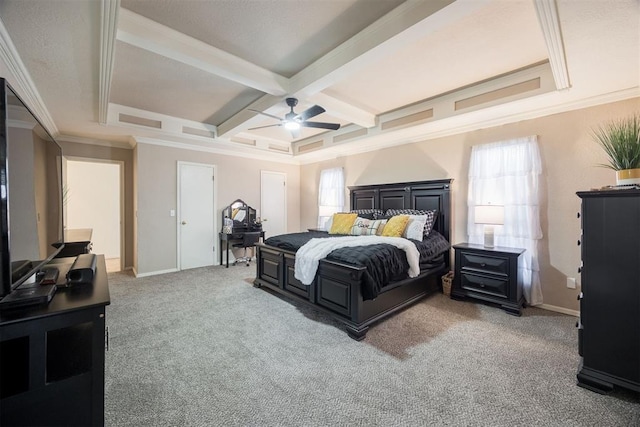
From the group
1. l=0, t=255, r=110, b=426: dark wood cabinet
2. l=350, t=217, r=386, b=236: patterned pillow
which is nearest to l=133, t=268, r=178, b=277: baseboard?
l=350, t=217, r=386, b=236: patterned pillow

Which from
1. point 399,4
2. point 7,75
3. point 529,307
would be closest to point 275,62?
point 399,4

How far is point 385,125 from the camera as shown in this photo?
447cm

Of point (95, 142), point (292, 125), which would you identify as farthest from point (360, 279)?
point (95, 142)

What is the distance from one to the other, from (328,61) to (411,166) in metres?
2.59

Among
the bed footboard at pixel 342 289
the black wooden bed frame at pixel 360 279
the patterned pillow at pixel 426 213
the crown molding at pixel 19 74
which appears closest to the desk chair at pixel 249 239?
the black wooden bed frame at pixel 360 279

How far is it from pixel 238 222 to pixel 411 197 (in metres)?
3.59

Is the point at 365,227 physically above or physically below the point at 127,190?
below

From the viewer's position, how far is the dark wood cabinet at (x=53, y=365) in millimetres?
1044

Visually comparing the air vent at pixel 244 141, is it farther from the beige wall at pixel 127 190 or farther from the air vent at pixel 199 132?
the beige wall at pixel 127 190

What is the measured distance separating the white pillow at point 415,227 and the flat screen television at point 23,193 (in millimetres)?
3668

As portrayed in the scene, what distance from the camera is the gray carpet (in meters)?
1.64

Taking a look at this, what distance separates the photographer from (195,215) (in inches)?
211

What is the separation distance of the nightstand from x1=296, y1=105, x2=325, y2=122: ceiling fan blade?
8.50 ft

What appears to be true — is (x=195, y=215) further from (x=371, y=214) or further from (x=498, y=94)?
(x=498, y=94)
